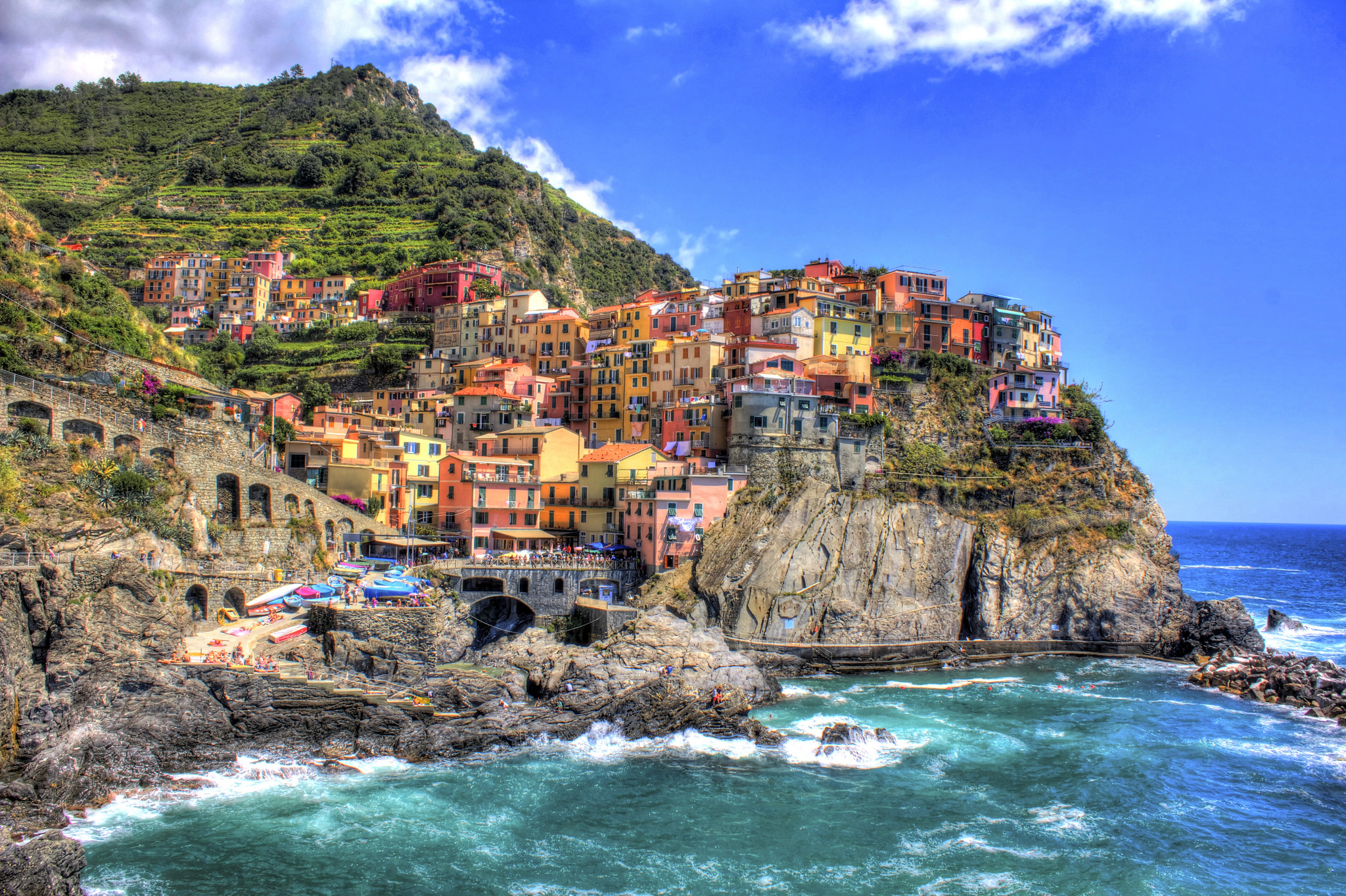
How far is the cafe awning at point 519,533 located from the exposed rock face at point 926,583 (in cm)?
986

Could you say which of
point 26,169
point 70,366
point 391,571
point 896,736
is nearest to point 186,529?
point 391,571

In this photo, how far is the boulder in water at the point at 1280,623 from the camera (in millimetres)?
67625

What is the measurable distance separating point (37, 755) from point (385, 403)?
158 feet

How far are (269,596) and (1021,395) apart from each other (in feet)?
174

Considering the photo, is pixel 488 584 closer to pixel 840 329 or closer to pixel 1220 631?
pixel 840 329

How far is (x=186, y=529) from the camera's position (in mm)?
42188

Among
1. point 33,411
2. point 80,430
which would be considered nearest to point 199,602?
point 80,430

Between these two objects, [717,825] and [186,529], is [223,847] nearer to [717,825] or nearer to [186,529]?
[717,825]

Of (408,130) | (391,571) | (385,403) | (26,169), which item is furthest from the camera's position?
(408,130)

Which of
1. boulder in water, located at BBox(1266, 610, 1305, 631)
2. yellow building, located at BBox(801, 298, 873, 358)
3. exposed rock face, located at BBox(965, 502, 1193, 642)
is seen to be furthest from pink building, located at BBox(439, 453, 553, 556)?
boulder in water, located at BBox(1266, 610, 1305, 631)

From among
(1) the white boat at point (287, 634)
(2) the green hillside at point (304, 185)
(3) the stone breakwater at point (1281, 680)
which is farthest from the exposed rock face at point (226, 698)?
(2) the green hillside at point (304, 185)

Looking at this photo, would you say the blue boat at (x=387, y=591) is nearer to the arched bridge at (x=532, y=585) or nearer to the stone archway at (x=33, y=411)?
the arched bridge at (x=532, y=585)

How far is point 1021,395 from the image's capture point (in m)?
68.6

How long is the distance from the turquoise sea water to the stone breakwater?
159 inches
